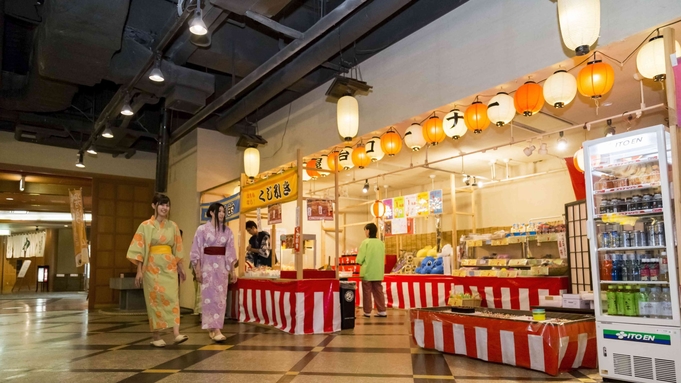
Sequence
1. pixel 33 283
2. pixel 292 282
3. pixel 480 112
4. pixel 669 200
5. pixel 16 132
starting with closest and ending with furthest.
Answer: pixel 669 200 → pixel 480 112 → pixel 292 282 → pixel 16 132 → pixel 33 283

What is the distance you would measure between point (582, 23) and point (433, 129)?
2.54m

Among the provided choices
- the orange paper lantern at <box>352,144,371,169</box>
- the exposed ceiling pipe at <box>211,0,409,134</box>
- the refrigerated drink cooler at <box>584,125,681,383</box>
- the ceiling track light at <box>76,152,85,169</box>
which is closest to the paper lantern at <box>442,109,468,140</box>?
the exposed ceiling pipe at <box>211,0,409,134</box>

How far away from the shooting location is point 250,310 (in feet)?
25.4

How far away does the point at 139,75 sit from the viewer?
7.06 m

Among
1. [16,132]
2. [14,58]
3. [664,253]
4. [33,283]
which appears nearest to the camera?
[664,253]

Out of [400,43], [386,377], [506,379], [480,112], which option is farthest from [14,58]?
[506,379]

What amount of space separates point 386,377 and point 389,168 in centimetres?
690

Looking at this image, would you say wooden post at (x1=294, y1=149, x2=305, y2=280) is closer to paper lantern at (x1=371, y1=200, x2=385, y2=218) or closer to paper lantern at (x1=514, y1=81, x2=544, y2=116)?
paper lantern at (x1=514, y1=81, x2=544, y2=116)

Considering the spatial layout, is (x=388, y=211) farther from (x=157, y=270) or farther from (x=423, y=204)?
(x=157, y=270)

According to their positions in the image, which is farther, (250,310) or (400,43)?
(250,310)

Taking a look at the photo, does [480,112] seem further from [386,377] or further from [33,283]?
[33,283]

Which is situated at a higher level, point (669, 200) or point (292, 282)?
point (669, 200)

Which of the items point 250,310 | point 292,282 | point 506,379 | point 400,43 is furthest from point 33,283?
point 506,379

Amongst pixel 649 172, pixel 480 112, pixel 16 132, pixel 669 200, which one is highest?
pixel 16 132
